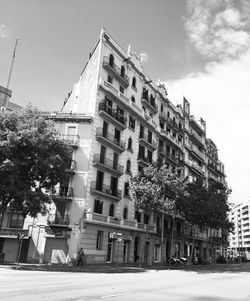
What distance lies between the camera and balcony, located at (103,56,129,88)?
3858 cm

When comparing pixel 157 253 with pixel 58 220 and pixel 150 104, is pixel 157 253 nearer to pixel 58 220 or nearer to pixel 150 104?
pixel 58 220

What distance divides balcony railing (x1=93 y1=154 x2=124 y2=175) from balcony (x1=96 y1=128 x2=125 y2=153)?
64.6 inches

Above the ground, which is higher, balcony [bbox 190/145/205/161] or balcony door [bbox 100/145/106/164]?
balcony [bbox 190/145/205/161]

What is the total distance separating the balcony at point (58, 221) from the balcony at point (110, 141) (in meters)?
8.77

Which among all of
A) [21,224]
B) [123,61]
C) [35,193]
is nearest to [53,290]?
[35,193]

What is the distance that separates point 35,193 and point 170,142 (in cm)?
2928

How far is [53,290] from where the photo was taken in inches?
452

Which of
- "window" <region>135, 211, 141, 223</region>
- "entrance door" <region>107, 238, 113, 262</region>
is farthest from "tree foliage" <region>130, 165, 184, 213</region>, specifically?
"window" <region>135, 211, 141, 223</region>

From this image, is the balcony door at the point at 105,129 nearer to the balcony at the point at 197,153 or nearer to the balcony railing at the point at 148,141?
the balcony railing at the point at 148,141

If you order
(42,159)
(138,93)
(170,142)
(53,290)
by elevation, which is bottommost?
(53,290)

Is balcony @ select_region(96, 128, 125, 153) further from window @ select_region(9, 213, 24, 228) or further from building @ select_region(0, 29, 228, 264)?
window @ select_region(9, 213, 24, 228)

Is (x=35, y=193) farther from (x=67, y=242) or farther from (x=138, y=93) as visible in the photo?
(x=138, y=93)

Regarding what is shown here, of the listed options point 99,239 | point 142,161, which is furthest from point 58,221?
point 142,161

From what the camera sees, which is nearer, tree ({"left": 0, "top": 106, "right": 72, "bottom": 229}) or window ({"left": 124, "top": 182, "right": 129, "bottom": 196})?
tree ({"left": 0, "top": 106, "right": 72, "bottom": 229})
